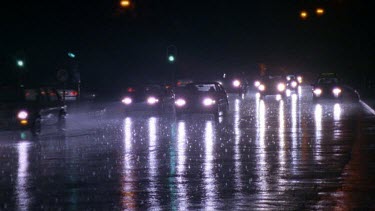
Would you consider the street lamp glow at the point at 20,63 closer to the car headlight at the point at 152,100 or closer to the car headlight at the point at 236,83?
the car headlight at the point at 152,100

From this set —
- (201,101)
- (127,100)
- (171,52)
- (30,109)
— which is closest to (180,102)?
(201,101)

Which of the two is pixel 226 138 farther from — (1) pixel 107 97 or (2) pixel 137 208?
(1) pixel 107 97

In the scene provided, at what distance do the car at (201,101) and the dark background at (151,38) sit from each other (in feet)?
15.1

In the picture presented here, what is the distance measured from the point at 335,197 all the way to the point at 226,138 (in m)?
12.1

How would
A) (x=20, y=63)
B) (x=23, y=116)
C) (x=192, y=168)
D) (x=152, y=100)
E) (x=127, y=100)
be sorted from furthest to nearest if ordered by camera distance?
1. (x=127, y=100)
2. (x=152, y=100)
3. (x=20, y=63)
4. (x=23, y=116)
5. (x=192, y=168)

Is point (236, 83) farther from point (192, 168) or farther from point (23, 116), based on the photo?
point (192, 168)

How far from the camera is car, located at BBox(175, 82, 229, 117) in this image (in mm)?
35094

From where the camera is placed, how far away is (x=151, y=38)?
212 ft

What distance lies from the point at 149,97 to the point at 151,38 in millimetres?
17869

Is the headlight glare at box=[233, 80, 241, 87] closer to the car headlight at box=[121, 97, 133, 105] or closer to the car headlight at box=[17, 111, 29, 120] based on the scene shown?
the car headlight at box=[121, 97, 133, 105]

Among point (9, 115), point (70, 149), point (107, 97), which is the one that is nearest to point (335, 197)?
point (70, 149)

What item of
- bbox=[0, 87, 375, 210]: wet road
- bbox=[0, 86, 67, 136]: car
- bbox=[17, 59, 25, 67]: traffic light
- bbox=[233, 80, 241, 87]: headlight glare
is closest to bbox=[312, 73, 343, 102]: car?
bbox=[233, 80, 241, 87]: headlight glare

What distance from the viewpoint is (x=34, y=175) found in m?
15.0

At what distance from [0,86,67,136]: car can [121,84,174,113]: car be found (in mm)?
16932
